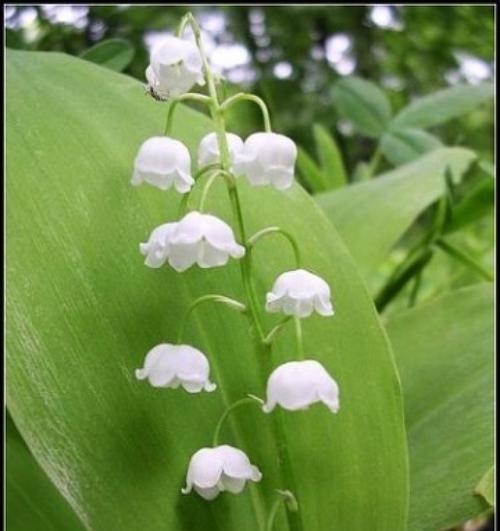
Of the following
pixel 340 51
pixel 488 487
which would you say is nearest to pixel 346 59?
pixel 340 51

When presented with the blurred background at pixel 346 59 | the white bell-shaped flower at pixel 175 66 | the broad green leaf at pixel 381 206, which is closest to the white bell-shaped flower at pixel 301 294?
the white bell-shaped flower at pixel 175 66

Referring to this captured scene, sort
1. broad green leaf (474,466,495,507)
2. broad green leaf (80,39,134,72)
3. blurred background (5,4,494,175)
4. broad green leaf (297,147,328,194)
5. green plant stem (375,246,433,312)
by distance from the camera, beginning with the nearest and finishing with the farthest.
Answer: broad green leaf (474,466,495,507)
broad green leaf (80,39,134,72)
green plant stem (375,246,433,312)
broad green leaf (297,147,328,194)
blurred background (5,4,494,175)

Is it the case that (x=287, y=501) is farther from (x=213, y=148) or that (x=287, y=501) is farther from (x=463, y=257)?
(x=463, y=257)

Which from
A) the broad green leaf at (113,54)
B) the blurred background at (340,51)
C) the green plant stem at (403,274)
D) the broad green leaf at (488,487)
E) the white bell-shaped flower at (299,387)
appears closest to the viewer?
the white bell-shaped flower at (299,387)

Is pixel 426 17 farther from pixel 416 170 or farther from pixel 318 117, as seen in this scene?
pixel 416 170

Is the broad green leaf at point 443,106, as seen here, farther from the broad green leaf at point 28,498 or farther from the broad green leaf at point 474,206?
the broad green leaf at point 28,498

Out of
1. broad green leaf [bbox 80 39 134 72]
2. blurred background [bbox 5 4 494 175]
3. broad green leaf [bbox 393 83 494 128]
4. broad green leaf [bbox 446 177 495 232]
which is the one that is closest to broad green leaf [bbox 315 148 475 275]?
broad green leaf [bbox 446 177 495 232]

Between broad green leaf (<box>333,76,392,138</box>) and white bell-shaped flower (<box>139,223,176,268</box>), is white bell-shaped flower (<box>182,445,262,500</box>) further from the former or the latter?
broad green leaf (<box>333,76,392,138</box>)
